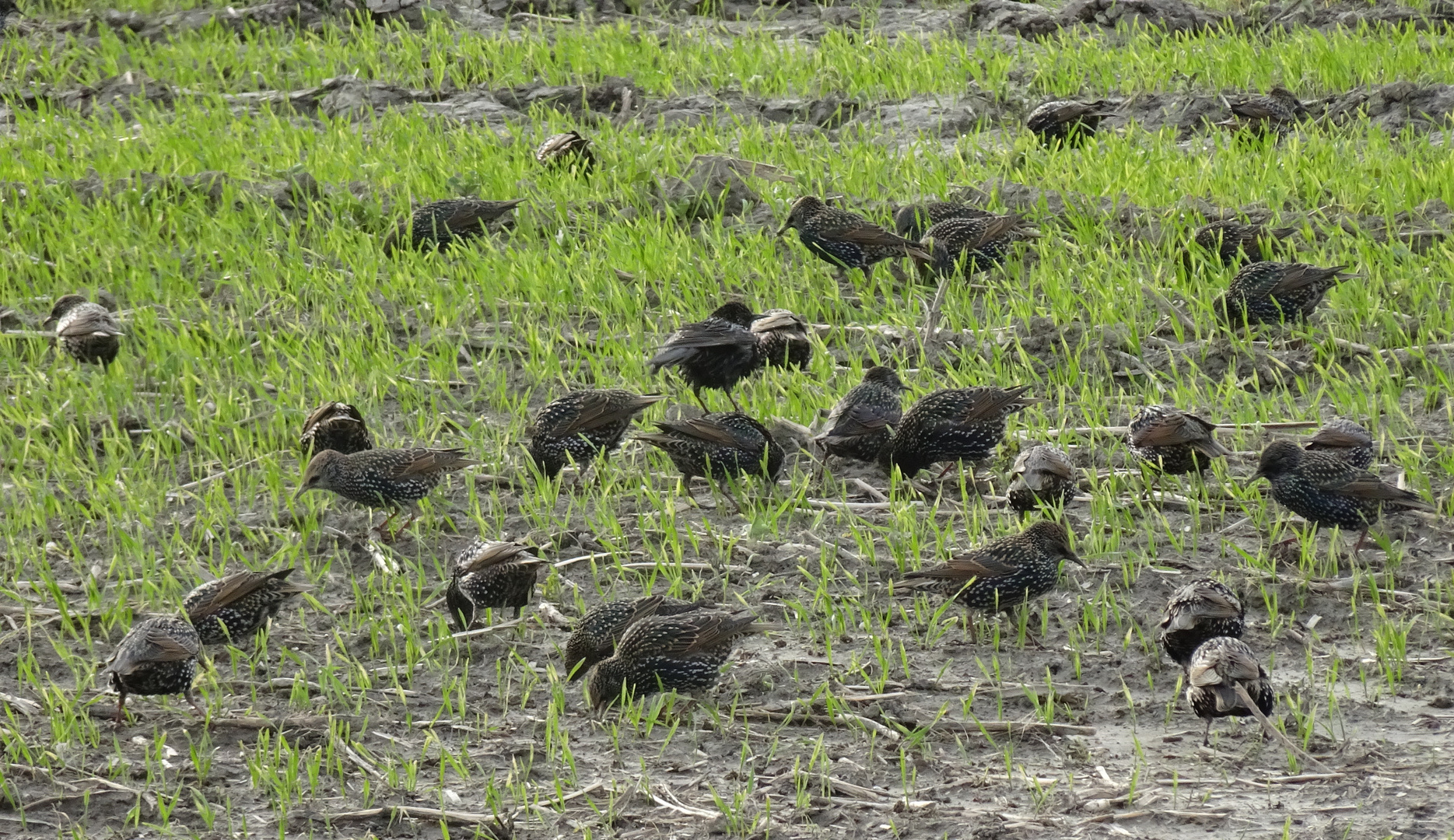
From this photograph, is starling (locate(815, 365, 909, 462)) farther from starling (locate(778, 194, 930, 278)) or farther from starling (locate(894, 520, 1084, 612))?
starling (locate(778, 194, 930, 278))

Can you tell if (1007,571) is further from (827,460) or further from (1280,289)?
(1280,289)

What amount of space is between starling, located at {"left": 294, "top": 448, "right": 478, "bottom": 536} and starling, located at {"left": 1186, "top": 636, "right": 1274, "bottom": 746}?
320 centimetres

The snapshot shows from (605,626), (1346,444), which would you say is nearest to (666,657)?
(605,626)

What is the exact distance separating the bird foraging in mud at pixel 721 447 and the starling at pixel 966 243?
2165mm

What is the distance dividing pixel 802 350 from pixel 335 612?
8.89ft

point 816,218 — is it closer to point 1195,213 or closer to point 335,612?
point 1195,213

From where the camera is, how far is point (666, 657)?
4.80m

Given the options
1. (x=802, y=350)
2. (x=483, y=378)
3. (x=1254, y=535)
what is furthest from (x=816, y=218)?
(x=1254, y=535)

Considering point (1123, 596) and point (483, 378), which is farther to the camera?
point (483, 378)


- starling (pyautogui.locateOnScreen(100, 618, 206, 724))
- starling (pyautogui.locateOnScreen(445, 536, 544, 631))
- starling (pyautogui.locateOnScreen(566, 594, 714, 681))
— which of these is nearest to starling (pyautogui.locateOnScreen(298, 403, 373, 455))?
starling (pyautogui.locateOnScreen(445, 536, 544, 631))

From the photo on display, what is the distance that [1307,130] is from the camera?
10.2 m

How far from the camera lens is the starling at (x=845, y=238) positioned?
8.22m

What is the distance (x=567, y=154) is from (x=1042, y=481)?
5.19 m

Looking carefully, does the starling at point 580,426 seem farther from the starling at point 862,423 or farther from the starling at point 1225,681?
the starling at point 1225,681
